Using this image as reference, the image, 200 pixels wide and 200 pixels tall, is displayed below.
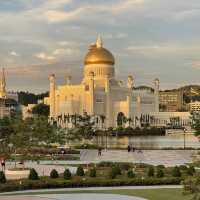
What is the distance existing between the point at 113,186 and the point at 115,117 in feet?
466

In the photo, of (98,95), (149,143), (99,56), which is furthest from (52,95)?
(149,143)

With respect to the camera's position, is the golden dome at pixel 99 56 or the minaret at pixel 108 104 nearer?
the golden dome at pixel 99 56

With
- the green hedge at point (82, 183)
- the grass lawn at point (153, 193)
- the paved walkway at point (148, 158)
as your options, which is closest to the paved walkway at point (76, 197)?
the grass lawn at point (153, 193)

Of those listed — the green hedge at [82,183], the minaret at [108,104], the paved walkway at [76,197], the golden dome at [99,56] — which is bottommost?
the paved walkway at [76,197]

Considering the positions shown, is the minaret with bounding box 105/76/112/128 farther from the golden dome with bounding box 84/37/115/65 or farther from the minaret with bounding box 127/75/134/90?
the minaret with bounding box 127/75/134/90

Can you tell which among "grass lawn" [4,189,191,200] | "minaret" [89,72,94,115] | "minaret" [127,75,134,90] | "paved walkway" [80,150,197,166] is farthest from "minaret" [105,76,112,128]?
"grass lawn" [4,189,191,200]

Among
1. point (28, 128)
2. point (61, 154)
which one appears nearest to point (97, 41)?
point (61, 154)

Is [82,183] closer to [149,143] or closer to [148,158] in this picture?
[148,158]

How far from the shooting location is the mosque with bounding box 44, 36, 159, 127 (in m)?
162

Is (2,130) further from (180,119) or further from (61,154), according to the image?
(180,119)

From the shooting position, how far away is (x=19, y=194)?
2233cm

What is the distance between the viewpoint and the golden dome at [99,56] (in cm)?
16100

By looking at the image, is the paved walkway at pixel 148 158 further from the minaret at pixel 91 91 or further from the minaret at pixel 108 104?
the minaret at pixel 108 104

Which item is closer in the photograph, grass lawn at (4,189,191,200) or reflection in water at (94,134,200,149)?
grass lawn at (4,189,191,200)
